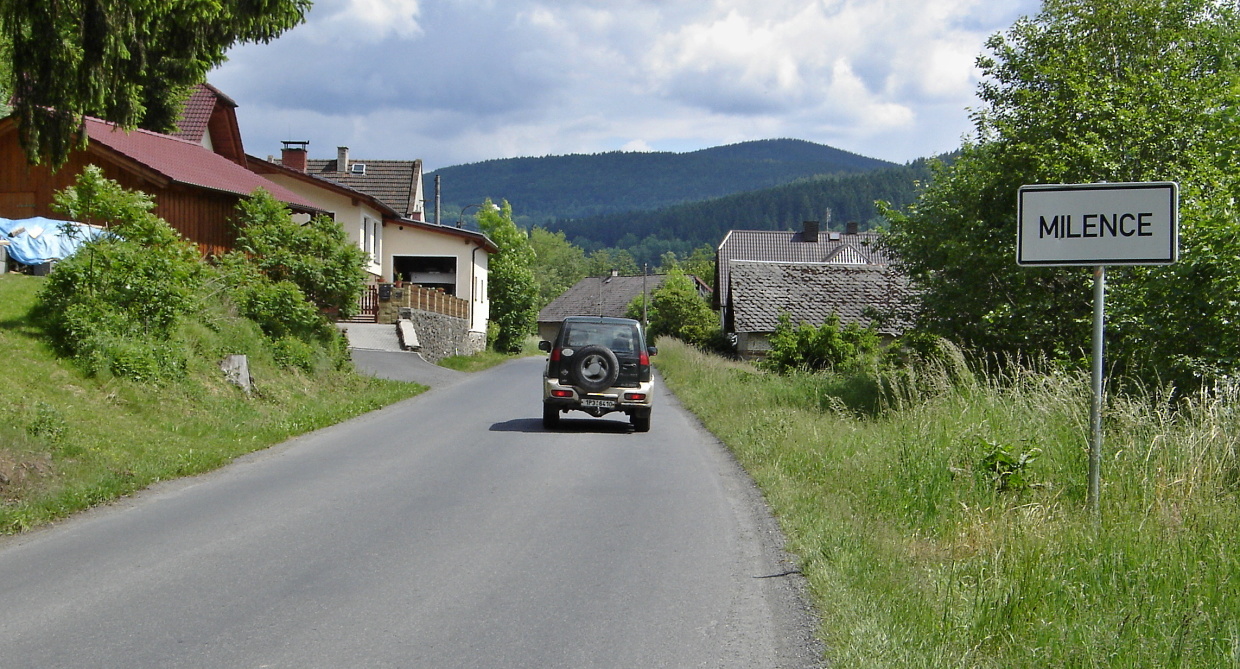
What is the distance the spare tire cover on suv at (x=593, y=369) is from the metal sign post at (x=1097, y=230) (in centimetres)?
1072

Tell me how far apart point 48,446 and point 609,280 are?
369 feet

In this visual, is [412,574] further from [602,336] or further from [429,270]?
[429,270]

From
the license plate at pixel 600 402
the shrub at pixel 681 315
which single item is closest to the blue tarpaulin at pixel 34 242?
the license plate at pixel 600 402

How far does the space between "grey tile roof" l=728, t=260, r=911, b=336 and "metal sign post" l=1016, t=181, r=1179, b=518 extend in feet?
140

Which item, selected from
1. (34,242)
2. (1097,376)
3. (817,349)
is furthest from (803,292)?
(1097,376)

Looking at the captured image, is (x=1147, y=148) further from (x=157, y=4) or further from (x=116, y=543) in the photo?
(x=116, y=543)

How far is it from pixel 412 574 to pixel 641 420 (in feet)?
37.0

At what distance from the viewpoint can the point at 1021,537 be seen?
270 inches

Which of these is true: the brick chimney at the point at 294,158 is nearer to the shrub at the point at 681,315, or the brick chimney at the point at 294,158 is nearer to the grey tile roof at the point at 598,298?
the shrub at the point at 681,315

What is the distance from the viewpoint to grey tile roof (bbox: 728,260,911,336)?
167 feet

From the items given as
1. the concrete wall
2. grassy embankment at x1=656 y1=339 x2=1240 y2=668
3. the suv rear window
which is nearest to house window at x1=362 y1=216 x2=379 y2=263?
the concrete wall

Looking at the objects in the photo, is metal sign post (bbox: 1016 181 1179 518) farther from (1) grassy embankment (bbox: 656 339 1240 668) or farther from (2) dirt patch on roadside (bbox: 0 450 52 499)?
(2) dirt patch on roadside (bbox: 0 450 52 499)

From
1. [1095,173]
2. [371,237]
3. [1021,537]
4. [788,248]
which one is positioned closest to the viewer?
[1021,537]

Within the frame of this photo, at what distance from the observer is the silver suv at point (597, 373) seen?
58.0 ft
